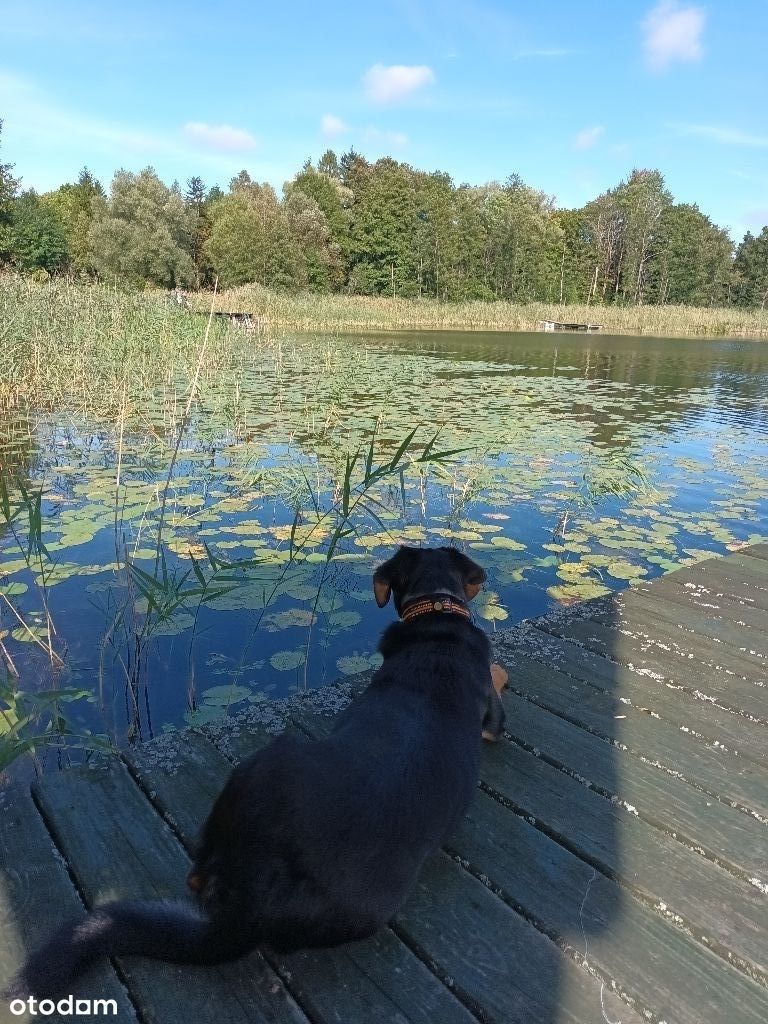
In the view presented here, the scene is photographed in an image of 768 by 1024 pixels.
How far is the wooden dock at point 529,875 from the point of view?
3.94 feet

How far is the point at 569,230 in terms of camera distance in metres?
53.9

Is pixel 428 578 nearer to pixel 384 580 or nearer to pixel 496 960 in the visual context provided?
pixel 384 580

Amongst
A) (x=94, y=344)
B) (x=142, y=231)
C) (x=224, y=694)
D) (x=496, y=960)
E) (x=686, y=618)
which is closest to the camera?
(x=496, y=960)

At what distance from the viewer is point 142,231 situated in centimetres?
3756

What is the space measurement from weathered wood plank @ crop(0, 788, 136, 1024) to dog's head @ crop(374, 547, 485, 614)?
114 centimetres

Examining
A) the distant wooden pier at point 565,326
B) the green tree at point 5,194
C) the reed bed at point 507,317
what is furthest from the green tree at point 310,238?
the green tree at point 5,194

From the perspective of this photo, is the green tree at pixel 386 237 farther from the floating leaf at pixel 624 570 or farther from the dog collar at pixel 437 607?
the dog collar at pixel 437 607

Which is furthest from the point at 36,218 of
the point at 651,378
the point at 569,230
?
the point at 651,378

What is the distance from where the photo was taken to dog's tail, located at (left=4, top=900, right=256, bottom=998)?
1.17m

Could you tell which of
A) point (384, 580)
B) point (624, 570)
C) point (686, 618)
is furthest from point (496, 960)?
point (624, 570)

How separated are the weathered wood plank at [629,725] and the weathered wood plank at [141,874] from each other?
1.28 m

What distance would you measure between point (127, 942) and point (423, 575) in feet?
4.25

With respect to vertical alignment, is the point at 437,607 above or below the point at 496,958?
above

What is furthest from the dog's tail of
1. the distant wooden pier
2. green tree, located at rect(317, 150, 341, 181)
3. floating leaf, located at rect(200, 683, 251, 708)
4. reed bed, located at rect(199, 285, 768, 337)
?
green tree, located at rect(317, 150, 341, 181)
